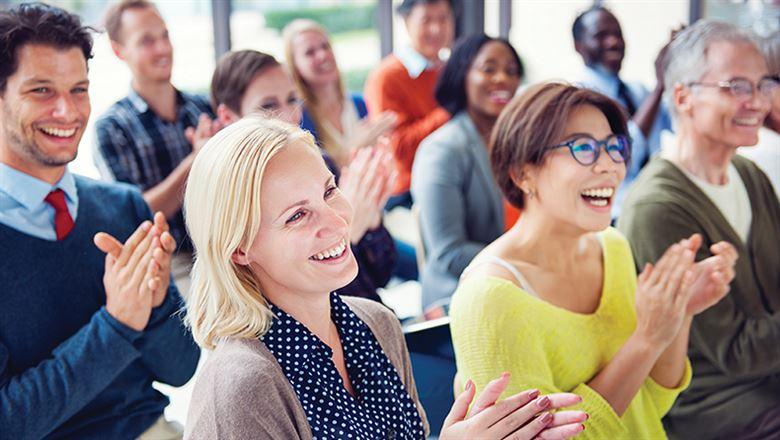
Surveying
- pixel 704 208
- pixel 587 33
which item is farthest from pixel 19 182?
pixel 587 33

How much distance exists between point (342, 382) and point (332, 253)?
206 mm

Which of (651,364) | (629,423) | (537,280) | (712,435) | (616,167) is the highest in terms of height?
(616,167)

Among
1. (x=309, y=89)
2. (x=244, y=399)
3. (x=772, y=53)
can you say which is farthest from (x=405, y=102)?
(x=244, y=399)

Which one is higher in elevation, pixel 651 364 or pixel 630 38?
pixel 630 38

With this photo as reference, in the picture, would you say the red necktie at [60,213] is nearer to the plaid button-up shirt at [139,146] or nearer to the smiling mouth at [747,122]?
the plaid button-up shirt at [139,146]

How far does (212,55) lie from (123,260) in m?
3.36

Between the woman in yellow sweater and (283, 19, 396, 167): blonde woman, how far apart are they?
69.2 inches

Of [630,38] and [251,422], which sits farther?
[630,38]

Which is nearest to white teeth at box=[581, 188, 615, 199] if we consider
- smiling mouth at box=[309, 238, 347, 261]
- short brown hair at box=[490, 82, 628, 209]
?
short brown hair at box=[490, 82, 628, 209]

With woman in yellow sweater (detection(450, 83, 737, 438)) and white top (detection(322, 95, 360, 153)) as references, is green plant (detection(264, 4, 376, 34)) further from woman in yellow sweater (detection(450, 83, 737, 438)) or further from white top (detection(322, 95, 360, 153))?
woman in yellow sweater (detection(450, 83, 737, 438))

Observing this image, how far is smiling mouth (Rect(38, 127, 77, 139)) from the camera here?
183cm

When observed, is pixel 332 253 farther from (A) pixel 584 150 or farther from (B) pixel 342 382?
(A) pixel 584 150

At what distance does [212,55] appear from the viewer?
4934 millimetres

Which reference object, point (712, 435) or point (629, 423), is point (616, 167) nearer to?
point (629, 423)
